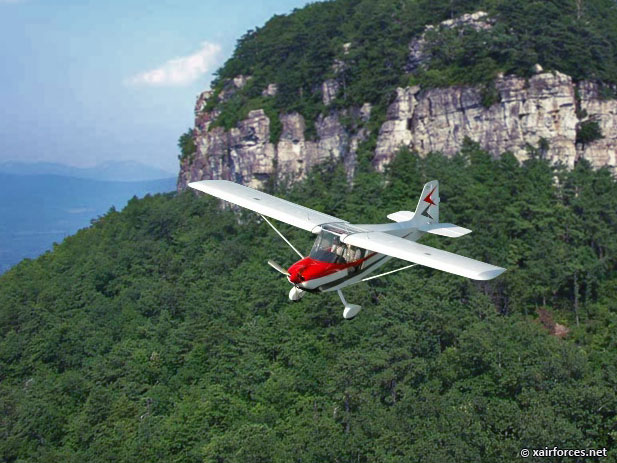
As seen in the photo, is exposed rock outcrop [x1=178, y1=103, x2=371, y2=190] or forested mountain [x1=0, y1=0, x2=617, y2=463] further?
exposed rock outcrop [x1=178, y1=103, x2=371, y2=190]

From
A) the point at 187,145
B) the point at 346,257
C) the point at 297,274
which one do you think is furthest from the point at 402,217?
the point at 187,145

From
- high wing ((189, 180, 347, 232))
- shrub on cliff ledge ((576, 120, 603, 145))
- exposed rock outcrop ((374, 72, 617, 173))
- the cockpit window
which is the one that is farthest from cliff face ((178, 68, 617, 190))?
the cockpit window

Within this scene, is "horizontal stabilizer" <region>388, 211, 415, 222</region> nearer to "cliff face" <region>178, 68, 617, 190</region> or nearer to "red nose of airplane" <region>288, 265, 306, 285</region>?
"red nose of airplane" <region>288, 265, 306, 285</region>

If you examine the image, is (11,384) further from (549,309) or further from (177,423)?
(549,309)

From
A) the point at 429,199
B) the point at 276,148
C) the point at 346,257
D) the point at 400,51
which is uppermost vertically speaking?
the point at 400,51

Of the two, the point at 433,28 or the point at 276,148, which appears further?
the point at 276,148

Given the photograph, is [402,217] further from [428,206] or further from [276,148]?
[276,148]

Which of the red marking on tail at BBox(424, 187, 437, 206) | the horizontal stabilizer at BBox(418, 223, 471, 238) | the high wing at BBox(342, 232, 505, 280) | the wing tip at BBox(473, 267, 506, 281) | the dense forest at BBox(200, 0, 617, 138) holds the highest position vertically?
the dense forest at BBox(200, 0, 617, 138)
